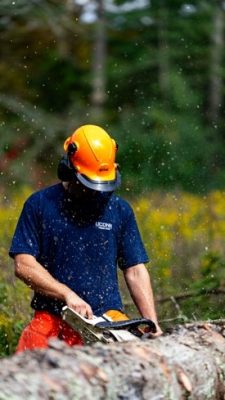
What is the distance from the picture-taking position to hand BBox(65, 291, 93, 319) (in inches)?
267

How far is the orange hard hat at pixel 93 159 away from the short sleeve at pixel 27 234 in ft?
1.09

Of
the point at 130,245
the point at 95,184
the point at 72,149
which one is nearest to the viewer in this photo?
the point at 95,184

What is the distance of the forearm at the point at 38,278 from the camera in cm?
690

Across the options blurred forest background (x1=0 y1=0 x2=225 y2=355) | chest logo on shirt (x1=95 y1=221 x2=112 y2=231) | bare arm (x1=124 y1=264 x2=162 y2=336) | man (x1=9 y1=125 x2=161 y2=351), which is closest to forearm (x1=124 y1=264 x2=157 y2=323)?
bare arm (x1=124 y1=264 x2=162 y2=336)

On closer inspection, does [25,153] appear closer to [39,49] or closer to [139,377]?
[39,49]

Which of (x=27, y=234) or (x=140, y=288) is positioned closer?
(x=27, y=234)

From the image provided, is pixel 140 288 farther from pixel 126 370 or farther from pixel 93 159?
pixel 126 370

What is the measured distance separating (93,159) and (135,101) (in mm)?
12285

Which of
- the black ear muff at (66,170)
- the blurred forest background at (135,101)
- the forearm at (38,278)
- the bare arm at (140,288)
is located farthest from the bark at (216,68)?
the forearm at (38,278)

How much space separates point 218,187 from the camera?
17062 millimetres

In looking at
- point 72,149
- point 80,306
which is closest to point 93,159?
point 72,149

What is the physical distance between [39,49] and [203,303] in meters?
11.4

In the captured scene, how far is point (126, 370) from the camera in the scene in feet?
17.7

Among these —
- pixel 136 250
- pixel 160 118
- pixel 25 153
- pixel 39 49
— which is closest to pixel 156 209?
pixel 25 153
